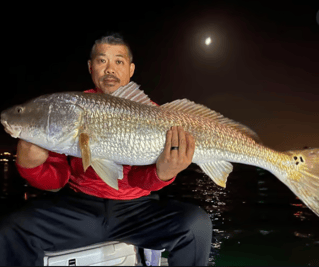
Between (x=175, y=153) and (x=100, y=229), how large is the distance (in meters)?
0.96

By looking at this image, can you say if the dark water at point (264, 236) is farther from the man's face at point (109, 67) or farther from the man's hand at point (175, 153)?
the man's face at point (109, 67)

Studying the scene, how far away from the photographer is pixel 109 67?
10.7 feet

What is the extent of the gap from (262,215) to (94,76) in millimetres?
10480

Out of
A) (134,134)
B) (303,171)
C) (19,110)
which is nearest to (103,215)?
(134,134)

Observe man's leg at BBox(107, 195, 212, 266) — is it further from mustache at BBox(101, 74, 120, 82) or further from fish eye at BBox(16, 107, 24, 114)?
mustache at BBox(101, 74, 120, 82)

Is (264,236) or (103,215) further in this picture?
(264,236)

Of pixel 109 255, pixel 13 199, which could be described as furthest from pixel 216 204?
pixel 109 255

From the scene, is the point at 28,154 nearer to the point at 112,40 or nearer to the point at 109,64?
the point at 109,64

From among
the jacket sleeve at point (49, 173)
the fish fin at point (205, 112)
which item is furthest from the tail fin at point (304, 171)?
the jacket sleeve at point (49, 173)

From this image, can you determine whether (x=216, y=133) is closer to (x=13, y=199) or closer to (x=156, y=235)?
(x=156, y=235)

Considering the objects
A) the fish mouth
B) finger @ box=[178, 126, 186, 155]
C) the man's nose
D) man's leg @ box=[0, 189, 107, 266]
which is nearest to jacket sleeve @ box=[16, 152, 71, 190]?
man's leg @ box=[0, 189, 107, 266]

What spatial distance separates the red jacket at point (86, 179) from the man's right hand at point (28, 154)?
67 millimetres

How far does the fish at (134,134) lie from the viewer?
2.46 metres

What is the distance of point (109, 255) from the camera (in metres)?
2.58
